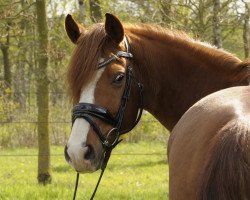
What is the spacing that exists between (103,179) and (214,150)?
8255 mm

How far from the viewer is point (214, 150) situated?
1.78m

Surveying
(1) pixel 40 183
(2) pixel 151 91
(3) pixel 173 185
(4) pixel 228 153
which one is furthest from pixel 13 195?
(4) pixel 228 153

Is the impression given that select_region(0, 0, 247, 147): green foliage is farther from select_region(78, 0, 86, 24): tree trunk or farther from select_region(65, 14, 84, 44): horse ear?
select_region(65, 14, 84, 44): horse ear

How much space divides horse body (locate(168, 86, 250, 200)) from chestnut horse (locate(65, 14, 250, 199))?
74 centimetres

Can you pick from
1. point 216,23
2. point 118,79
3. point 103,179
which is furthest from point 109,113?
point 103,179

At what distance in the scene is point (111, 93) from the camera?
124 inches

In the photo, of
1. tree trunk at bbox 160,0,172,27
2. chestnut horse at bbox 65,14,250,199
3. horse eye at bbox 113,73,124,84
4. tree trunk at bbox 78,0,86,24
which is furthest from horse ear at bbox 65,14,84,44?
tree trunk at bbox 78,0,86,24

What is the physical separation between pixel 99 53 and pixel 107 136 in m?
0.52

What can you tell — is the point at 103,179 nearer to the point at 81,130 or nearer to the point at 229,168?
the point at 81,130

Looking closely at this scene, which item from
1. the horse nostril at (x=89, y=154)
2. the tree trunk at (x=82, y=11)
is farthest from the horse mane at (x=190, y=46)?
the tree trunk at (x=82, y=11)

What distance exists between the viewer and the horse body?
1.66 m

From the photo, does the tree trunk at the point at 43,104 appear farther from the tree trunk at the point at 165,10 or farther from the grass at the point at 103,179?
the tree trunk at the point at 165,10

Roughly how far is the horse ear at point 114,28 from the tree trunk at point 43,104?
4.53 metres

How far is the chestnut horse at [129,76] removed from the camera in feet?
9.78
